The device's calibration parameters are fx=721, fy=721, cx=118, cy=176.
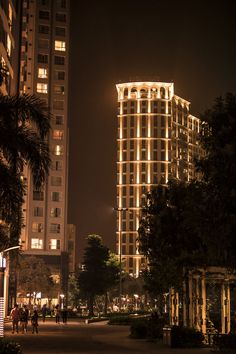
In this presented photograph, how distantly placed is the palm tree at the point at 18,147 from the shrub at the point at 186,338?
1292cm

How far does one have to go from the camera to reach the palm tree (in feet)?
72.2

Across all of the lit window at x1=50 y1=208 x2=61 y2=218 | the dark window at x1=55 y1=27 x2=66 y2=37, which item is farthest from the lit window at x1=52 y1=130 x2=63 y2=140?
the dark window at x1=55 y1=27 x2=66 y2=37

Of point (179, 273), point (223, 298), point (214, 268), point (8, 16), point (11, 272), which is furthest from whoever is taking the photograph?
point (11, 272)

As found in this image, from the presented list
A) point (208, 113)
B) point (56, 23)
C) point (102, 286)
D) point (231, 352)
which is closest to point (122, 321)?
point (102, 286)

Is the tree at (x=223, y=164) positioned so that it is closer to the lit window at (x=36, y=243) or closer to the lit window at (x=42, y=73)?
the lit window at (x=36, y=243)

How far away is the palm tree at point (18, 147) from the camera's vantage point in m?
22.0

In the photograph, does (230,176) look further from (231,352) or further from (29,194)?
(29,194)

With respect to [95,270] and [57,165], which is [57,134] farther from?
[95,270]

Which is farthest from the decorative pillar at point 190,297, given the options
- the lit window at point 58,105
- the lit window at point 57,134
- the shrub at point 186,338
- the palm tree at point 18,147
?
the lit window at point 58,105

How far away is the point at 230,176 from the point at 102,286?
71.9 metres

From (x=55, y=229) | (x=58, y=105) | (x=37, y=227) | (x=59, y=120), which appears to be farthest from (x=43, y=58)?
(x=55, y=229)

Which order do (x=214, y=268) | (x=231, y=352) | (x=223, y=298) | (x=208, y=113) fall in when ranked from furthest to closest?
(x=223, y=298)
(x=214, y=268)
(x=231, y=352)
(x=208, y=113)

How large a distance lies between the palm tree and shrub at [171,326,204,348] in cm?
1292

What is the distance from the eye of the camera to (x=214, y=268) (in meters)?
32.5
